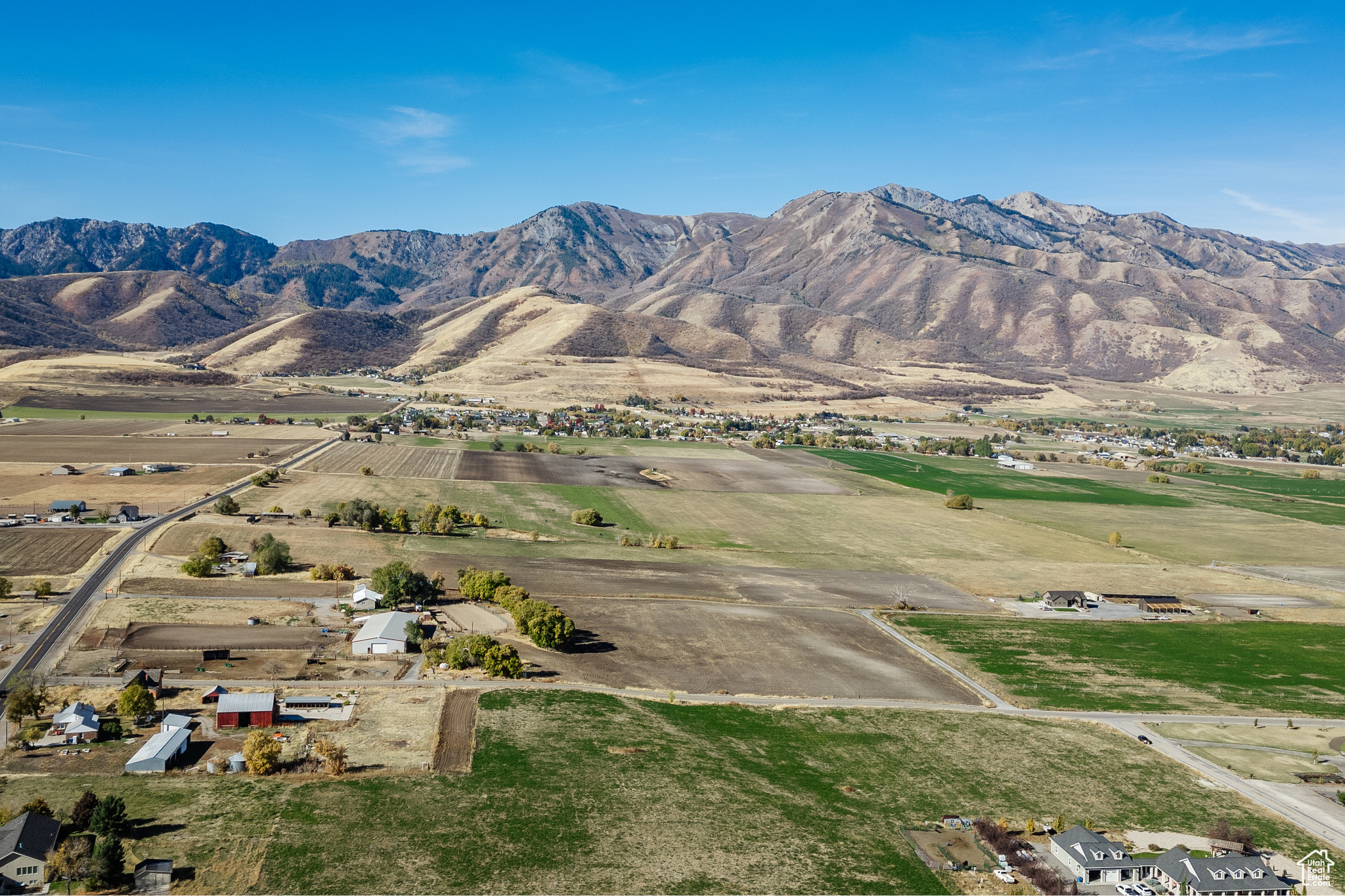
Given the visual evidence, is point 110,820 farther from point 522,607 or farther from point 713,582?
point 713,582

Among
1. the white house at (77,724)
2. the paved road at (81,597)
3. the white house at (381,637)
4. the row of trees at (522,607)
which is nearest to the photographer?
the white house at (77,724)

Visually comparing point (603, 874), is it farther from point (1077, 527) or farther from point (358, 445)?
point (358, 445)

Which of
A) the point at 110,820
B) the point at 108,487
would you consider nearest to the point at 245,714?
the point at 110,820

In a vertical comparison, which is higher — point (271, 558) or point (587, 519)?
point (587, 519)

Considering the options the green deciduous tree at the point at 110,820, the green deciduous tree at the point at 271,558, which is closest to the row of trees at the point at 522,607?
the green deciduous tree at the point at 271,558

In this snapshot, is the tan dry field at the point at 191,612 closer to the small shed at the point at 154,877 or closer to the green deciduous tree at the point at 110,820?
the green deciduous tree at the point at 110,820

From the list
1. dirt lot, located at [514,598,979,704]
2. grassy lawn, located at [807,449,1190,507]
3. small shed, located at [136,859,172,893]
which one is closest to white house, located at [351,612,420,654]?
dirt lot, located at [514,598,979,704]
